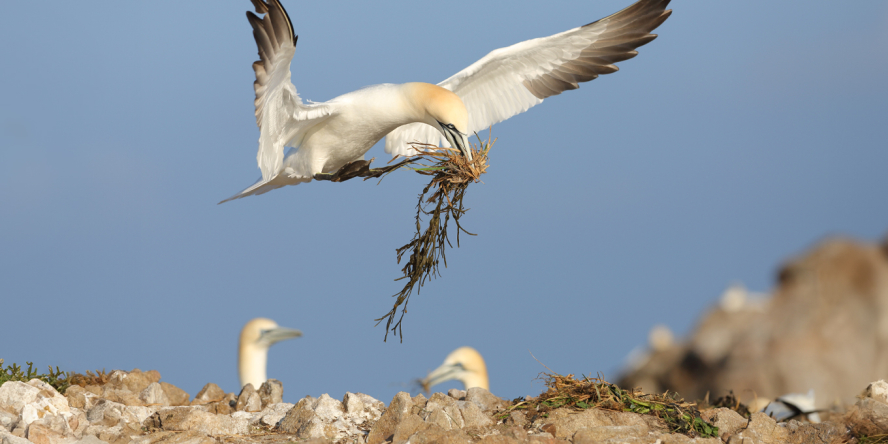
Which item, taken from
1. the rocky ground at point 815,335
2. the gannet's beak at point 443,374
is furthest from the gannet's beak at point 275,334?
the rocky ground at point 815,335

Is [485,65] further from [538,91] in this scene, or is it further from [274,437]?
[274,437]

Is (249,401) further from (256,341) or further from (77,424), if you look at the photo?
(256,341)

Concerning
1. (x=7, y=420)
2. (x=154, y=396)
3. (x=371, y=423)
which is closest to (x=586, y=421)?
(x=371, y=423)

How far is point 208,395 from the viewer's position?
732cm

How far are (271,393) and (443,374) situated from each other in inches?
171

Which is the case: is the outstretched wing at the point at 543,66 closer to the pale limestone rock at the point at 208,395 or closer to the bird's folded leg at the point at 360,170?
the bird's folded leg at the point at 360,170

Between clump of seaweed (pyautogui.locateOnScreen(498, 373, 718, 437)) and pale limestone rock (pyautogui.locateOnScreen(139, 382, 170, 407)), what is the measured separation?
12.0ft

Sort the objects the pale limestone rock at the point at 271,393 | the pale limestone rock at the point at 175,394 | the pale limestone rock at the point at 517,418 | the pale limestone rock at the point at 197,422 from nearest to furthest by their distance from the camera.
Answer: the pale limestone rock at the point at 517,418 → the pale limestone rock at the point at 197,422 → the pale limestone rock at the point at 271,393 → the pale limestone rock at the point at 175,394

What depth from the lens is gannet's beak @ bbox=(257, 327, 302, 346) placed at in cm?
1098

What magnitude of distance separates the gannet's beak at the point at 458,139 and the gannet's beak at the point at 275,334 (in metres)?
5.47

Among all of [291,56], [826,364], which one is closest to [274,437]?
[291,56]

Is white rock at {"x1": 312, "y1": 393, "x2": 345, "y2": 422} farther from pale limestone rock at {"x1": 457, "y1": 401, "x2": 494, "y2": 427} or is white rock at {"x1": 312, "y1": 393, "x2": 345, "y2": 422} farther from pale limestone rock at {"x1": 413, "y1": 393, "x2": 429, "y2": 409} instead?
pale limestone rock at {"x1": 457, "y1": 401, "x2": 494, "y2": 427}

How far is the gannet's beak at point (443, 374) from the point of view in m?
10.7

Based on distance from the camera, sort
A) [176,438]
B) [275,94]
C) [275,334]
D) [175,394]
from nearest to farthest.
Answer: [176,438] → [275,94] → [175,394] → [275,334]
